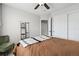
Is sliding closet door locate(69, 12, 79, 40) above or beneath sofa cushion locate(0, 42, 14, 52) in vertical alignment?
above

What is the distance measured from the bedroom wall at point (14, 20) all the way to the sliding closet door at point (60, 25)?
0.35 m

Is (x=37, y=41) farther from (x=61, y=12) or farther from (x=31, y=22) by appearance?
(x=61, y=12)

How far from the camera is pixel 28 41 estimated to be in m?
1.48

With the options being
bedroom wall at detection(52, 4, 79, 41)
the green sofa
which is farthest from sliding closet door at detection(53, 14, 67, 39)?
the green sofa

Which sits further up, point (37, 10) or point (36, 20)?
point (37, 10)

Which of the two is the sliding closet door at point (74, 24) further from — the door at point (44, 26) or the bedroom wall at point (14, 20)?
the bedroom wall at point (14, 20)

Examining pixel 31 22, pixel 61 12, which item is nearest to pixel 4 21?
pixel 31 22

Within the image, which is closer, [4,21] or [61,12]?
[4,21]

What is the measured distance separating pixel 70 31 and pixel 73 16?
1.24ft

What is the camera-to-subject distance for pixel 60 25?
175 centimetres

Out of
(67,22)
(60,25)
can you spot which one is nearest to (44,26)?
(60,25)

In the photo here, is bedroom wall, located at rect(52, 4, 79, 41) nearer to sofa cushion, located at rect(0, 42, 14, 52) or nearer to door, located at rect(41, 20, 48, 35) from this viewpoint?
door, located at rect(41, 20, 48, 35)

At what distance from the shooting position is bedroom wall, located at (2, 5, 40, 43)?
4.44ft

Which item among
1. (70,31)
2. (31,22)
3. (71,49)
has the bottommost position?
(71,49)
